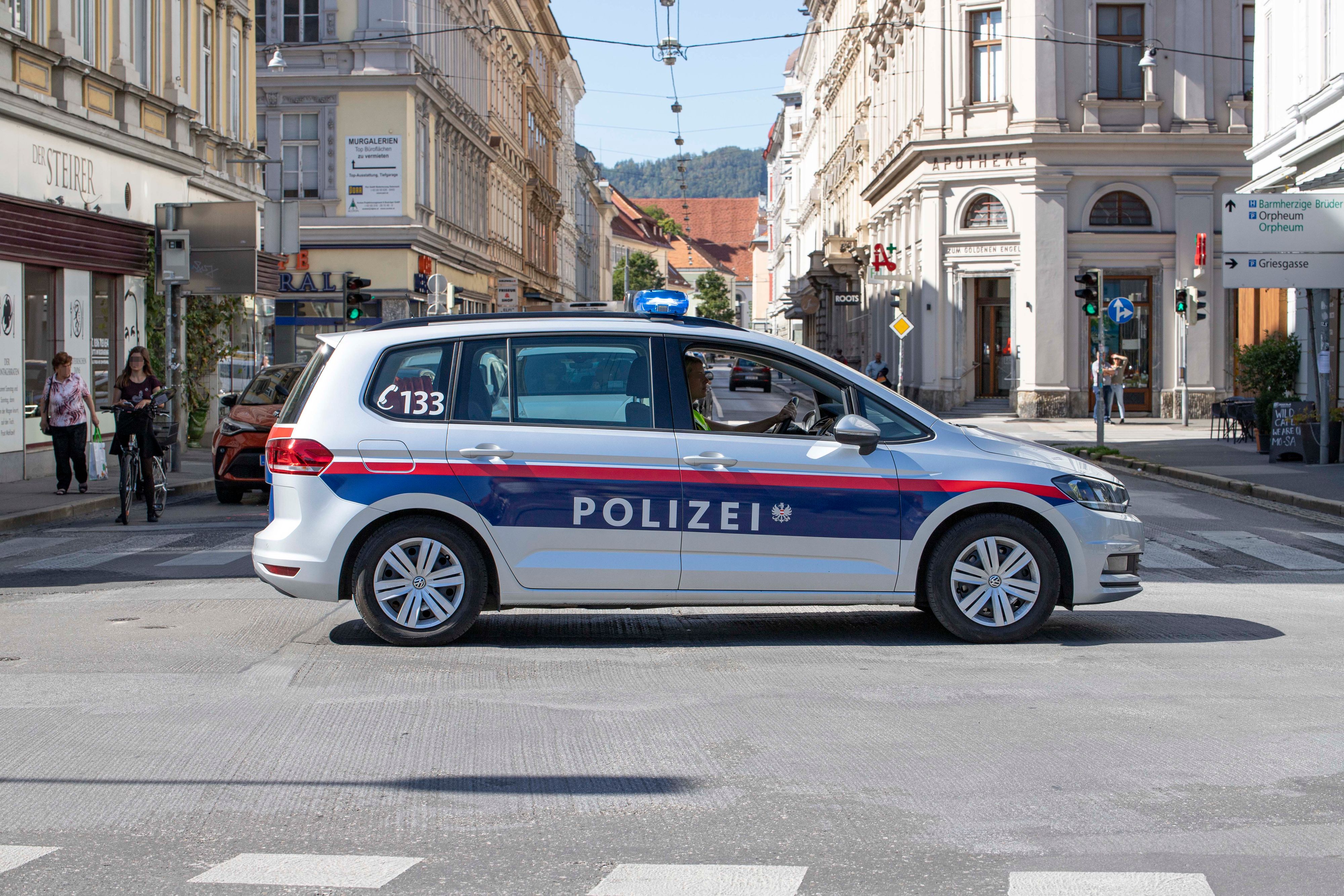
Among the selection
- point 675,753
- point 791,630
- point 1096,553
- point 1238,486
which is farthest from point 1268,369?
point 675,753

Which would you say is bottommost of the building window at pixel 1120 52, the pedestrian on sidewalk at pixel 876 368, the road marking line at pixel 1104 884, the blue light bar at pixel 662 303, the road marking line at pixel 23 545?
the road marking line at pixel 1104 884

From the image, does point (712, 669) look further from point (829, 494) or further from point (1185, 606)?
point (1185, 606)

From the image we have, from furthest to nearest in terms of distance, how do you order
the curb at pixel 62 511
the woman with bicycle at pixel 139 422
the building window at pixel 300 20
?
1. the building window at pixel 300 20
2. the woman with bicycle at pixel 139 422
3. the curb at pixel 62 511

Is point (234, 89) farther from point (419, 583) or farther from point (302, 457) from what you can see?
point (419, 583)

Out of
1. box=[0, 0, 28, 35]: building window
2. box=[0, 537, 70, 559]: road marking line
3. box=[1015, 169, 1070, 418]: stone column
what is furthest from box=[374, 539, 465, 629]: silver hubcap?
box=[1015, 169, 1070, 418]: stone column

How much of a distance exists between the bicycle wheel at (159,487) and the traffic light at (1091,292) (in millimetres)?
16600

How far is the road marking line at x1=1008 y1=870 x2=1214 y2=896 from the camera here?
3.94 m

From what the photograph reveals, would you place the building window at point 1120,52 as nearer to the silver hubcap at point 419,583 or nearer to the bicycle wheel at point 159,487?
the bicycle wheel at point 159,487

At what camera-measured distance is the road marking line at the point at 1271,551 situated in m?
11.8

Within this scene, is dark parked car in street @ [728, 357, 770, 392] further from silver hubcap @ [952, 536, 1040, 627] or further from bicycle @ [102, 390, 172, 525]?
bicycle @ [102, 390, 172, 525]

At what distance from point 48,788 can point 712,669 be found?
313 cm

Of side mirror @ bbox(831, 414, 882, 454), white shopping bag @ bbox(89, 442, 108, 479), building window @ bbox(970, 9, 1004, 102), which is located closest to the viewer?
side mirror @ bbox(831, 414, 882, 454)

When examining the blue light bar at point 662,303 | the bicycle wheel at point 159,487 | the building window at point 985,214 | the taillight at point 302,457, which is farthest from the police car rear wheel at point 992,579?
the building window at point 985,214

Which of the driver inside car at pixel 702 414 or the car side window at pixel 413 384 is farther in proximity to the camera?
the driver inside car at pixel 702 414
